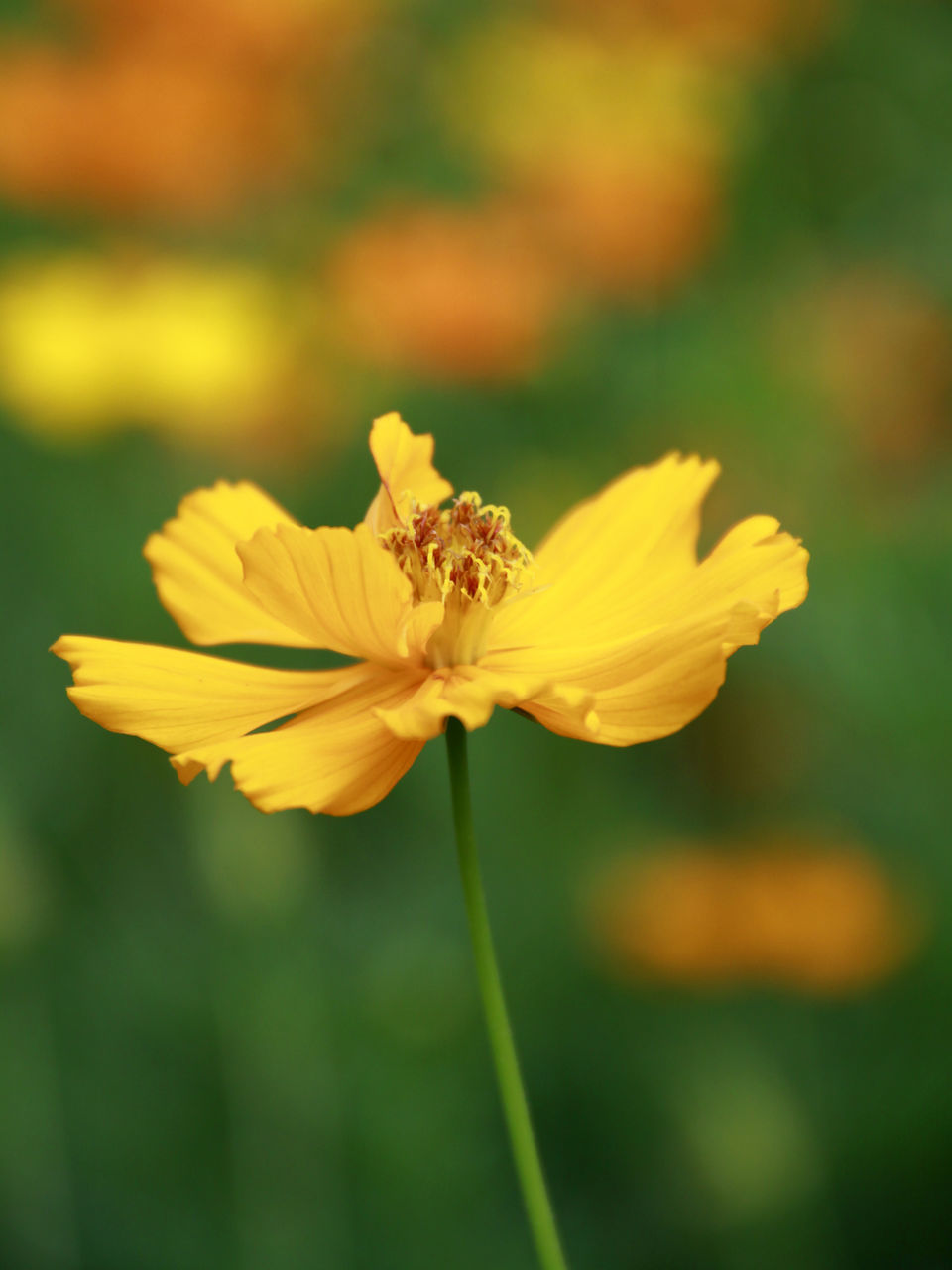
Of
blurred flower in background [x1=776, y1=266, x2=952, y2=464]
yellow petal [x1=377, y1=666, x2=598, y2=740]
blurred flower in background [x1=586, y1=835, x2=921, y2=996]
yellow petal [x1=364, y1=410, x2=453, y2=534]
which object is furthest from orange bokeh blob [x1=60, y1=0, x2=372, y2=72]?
yellow petal [x1=377, y1=666, x2=598, y2=740]

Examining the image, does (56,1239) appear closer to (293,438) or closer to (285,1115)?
(285,1115)

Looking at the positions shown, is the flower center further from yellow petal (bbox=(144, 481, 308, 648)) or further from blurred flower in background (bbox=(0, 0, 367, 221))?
blurred flower in background (bbox=(0, 0, 367, 221))

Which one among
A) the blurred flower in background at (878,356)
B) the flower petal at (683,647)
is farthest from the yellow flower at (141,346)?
the flower petal at (683,647)

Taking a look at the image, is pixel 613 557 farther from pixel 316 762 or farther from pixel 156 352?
pixel 156 352

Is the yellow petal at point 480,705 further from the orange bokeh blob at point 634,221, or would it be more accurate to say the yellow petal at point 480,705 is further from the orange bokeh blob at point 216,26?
the orange bokeh blob at point 216,26

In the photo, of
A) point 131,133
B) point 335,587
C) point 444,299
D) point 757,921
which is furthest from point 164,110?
point 335,587

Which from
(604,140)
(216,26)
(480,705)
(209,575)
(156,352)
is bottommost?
(480,705)

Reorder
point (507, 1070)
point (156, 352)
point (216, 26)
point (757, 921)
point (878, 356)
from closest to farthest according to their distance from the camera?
point (507, 1070) → point (757, 921) → point (156, 352) → point (878, 356) → point (216, 26)

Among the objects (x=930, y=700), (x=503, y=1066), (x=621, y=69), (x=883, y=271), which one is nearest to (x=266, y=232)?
(x=621, y=69)
